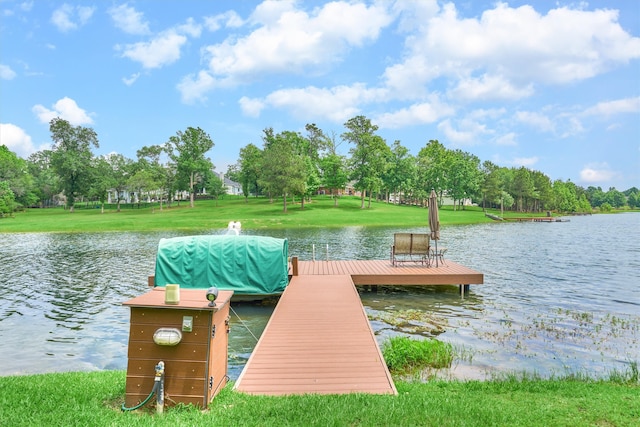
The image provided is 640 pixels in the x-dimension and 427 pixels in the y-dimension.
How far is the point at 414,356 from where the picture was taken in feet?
31.2

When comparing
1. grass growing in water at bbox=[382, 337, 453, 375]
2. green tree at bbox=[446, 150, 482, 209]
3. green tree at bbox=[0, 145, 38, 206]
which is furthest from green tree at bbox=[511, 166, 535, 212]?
grass growing in water at bbox=[382, 337, 453, 375]

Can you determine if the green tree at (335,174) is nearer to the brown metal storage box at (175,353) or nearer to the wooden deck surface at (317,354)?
the wooden deck surface at (317,354)

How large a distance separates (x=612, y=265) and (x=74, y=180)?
87.9m

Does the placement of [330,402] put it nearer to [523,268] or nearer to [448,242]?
[523,268]

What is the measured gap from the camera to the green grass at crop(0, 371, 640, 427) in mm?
5398

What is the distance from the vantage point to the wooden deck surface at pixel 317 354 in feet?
23.4

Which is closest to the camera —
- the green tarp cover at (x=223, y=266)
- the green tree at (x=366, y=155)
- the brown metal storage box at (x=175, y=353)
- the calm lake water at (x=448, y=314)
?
the brown metal storage box at (x=175, y=353)

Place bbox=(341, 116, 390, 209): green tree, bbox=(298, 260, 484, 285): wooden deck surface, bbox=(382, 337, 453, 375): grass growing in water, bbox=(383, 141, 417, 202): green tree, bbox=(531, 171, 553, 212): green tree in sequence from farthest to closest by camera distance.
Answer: bbox=(531, 171, 553, 212): green tree
bbox=(383, 141, 417, 202): green tree
bbox=(341, 116, 390, 209): green tree
bbox=(298, 260, 484, 285): wooden deck surface
bbox=(382, 337, 453, 375): grass growing in water

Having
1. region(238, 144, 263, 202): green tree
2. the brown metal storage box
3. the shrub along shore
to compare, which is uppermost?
region(238, 144, 263, 202): green tree

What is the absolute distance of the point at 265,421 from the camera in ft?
17.7

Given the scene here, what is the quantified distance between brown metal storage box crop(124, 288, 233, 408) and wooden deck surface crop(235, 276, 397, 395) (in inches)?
49.9

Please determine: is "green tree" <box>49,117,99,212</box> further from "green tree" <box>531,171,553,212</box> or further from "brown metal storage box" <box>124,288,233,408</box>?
"green tree" <box>531,171,553,212</box>

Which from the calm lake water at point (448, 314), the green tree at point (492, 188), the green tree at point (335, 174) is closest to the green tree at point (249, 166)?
the green tree at point (335, 174)

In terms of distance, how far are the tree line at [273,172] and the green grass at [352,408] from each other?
6197 cm
